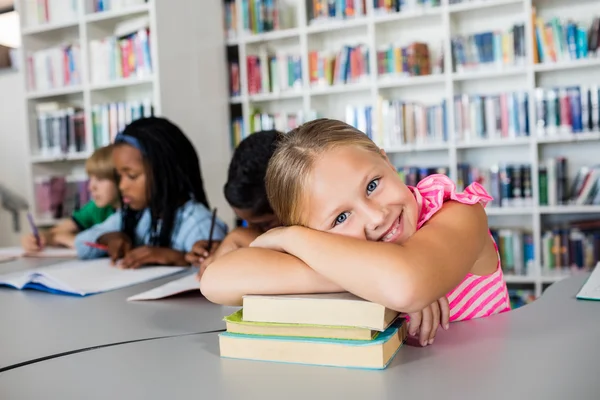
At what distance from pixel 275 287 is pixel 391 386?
194mm

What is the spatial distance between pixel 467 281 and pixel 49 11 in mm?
3388

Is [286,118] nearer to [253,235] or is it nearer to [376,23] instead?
[376,23]

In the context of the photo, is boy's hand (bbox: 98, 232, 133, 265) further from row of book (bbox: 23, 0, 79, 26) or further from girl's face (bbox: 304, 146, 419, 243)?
row of book (bbox: 23, 0, 79, 26)

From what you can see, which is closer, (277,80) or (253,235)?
(253,235)

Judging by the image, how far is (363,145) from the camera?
776 mm

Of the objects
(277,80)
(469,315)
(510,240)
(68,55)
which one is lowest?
(510,240)

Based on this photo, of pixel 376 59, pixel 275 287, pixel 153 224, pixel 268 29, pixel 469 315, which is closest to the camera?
pixel 275 287

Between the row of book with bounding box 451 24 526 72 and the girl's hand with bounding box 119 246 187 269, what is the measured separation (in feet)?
6.65

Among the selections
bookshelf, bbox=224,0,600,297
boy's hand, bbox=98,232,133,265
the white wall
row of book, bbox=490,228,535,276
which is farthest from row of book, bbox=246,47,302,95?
boy's hand, bbox=98,232,133,265

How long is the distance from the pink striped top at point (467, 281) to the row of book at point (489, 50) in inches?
88.8

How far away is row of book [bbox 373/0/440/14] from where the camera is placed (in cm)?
296

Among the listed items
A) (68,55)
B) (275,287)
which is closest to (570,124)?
A: (275,287)

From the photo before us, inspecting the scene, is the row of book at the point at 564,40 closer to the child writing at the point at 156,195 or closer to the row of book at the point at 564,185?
the row of book at the point at 564,185

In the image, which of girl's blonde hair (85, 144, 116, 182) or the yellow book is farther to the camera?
girl's blonde hair (85, 144, 116, 182)
